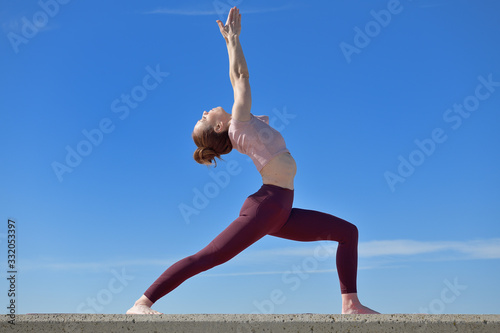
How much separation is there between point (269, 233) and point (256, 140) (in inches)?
25.6

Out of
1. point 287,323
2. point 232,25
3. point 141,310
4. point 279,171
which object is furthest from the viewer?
point 232,25

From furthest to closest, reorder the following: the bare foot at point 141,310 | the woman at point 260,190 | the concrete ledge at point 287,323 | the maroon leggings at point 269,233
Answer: the woman at point 260,190 < the maroon leggings at point 269,233 < the bare foot at point 141,310 < the concrete ledge at point 287,323

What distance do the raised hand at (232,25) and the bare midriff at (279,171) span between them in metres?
0.94

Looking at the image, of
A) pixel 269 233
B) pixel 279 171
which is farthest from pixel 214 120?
pixel 269 233

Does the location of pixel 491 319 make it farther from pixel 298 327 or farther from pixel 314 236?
pixel 314 236

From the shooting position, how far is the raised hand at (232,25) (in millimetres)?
3729

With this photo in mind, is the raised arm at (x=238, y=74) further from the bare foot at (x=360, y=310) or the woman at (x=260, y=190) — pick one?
the bare foot at (x=360, y=310)

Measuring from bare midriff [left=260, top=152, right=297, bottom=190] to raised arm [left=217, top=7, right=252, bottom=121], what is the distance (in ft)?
1.17

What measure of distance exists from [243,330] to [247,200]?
3.53 ft

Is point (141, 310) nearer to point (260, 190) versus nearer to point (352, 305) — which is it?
point (260, 190)

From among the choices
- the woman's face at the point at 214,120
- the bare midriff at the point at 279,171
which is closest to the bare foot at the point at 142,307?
the bare midriff at the point at 279,171

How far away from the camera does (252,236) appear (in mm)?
3379

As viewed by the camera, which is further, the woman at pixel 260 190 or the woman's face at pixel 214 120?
the woman's face at pixel 214 120

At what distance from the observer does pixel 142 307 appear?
3.10 meters
